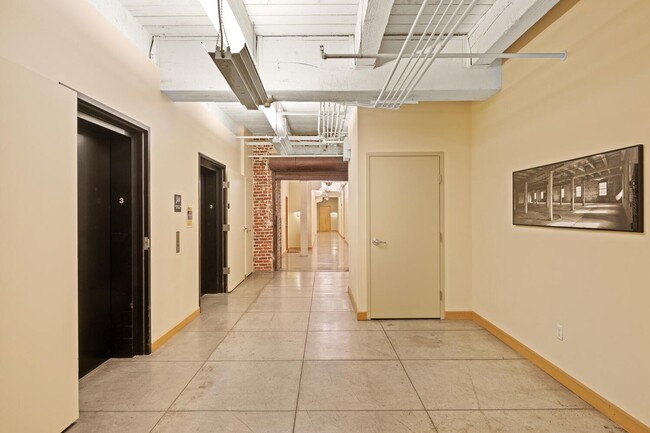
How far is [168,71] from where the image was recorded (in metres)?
3.30

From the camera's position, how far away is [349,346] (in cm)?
334

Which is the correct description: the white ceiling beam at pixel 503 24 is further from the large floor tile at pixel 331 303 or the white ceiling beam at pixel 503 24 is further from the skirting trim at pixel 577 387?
the large floor tile at pixel 331 303

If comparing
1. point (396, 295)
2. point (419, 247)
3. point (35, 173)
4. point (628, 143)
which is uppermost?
point (628, 143)

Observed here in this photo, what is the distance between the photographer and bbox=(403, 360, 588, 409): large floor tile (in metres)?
2.32

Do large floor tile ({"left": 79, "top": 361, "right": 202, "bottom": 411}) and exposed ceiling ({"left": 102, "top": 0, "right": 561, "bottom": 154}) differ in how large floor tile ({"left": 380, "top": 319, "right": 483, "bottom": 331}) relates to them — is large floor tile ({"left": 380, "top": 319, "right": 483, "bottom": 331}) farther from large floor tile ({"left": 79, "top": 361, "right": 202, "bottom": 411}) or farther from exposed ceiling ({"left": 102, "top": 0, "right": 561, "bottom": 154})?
exposed ceiling ({"left": 102, "top": 0, "right": 561, "bottom": 154})

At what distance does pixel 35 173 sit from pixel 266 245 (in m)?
5.91

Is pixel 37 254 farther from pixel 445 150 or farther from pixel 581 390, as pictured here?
pixel 445 150

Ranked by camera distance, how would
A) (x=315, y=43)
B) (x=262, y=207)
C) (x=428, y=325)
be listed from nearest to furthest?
(x=315, y=43) < (x=428, y=325) < (x=262, y=207)

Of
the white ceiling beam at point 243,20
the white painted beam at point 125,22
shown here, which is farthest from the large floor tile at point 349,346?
the white painted beam at point 125,22

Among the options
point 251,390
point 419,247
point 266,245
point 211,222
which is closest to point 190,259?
point 211,222

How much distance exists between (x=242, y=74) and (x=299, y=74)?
1.07 meters

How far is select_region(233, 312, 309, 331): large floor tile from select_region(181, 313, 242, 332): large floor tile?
110mm

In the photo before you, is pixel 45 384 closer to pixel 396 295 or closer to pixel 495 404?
pixel 495 404

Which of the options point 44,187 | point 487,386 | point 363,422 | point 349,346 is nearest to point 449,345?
point 487,386
